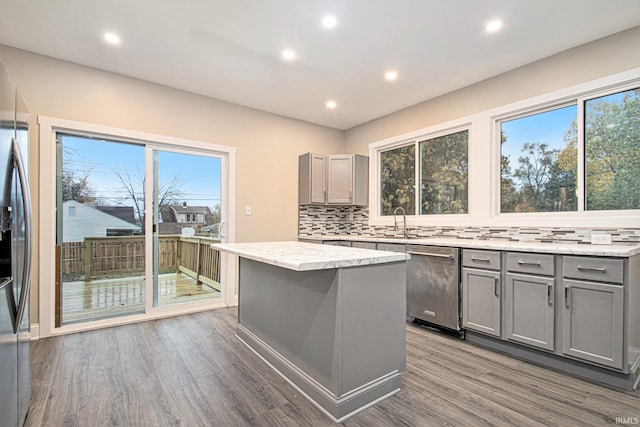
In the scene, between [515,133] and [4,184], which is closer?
[4,184]

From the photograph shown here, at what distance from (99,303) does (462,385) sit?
3525mm

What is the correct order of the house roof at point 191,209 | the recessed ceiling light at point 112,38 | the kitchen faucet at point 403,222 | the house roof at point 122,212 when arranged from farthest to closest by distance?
the kitchen faucet at point 403,222 → the house roof at point 191,209 → the house roof at point 122,212 → the recessed ceiling light at point 112,38

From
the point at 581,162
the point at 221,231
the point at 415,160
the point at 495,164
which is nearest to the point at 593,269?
the point at 581,162

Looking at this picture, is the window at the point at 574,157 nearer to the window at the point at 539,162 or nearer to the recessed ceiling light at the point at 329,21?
the window at the point at 539,162

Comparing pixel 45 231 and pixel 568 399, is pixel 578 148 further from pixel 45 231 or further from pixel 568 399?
pixel 45 231

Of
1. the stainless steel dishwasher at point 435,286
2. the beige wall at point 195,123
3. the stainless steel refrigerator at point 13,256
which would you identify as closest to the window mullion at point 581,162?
the stainless steel dishwasher at point 435,286

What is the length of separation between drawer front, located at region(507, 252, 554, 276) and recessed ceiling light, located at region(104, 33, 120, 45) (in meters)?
3.77

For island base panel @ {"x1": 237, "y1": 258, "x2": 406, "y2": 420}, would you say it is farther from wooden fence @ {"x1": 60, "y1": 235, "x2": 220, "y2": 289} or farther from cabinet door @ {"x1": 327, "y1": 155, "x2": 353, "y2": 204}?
cabinet door @ {"x1": 327, "y1": 155, "x2": 353, "y2": 204}

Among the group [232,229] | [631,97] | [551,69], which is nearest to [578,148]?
[631,97]

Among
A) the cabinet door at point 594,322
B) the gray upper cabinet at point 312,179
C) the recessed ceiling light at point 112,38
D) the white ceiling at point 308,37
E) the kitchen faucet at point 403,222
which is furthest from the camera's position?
the gray upper cabinet at point 312,179

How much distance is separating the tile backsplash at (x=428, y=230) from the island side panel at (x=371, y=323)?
1.70 metres

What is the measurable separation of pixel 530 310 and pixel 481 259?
0.52 meters

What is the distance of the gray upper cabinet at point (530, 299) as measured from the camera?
230cm

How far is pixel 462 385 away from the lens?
2.06 m
